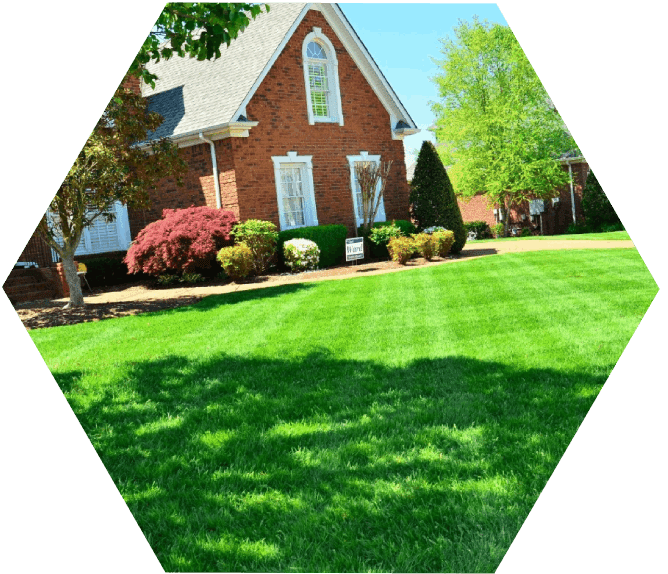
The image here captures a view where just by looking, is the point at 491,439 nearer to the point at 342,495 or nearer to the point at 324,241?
the point at 342,495

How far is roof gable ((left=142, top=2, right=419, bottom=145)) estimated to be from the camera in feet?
54.7

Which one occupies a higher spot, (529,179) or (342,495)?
(529,179)

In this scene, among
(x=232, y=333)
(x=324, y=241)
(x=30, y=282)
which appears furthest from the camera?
(x=324, y=241)

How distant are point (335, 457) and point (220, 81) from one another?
1597 centimetres

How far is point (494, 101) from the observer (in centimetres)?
2731

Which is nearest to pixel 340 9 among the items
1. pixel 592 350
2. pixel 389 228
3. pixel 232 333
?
pixel 389 228

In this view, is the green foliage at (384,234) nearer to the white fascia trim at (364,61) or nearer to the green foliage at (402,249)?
the green foliage at (402,249)

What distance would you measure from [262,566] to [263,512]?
507 millimetres

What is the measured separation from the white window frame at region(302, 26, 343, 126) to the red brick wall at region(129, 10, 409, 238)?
0.14 metres

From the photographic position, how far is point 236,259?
1467 cm

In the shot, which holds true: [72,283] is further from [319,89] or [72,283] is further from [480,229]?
[480,229]

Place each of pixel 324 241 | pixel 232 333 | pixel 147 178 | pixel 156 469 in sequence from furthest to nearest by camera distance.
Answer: pixel 324 241 → pixel 147 178 → pixel 232 333 → pixel 156 469

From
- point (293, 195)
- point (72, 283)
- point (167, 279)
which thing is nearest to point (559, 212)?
point (293, 195)

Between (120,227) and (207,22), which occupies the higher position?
(207,22)
